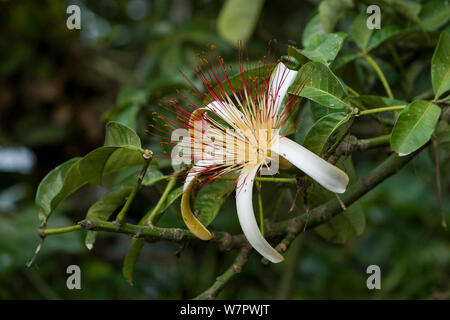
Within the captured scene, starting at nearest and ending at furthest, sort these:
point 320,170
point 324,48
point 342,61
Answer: point 320,170, point 324,48, point 342,61

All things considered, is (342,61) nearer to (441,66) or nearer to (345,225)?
(441,66)

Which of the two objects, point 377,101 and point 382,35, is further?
point 382,35

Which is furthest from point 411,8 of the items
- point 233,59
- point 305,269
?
point 305,269

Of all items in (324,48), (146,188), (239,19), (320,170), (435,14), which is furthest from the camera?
(146,188)

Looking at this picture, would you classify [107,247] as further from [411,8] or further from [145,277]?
[411,8]

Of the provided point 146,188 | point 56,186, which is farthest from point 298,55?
point 146,188

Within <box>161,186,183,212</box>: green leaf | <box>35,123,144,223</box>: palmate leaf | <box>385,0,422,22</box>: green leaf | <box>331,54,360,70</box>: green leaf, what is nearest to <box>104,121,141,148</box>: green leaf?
<box>35,123,144,223</box>: palmate leaf

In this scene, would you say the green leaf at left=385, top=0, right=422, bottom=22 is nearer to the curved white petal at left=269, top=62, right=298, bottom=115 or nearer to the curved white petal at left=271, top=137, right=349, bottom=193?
the curved white petal at left=269, top=62, right=298, bottom=115
